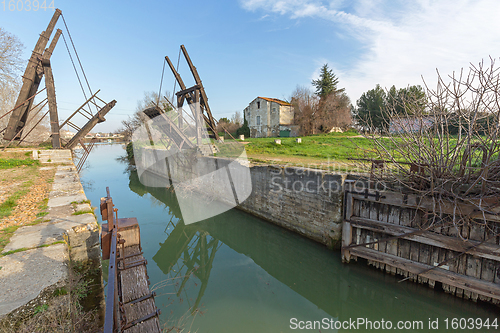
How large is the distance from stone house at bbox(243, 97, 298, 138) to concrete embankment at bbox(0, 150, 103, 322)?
28.6 meters

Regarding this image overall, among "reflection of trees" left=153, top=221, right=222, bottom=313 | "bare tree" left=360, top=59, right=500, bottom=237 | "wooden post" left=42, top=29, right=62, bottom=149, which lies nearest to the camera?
"bare tree" left=360, top=59, right=500, bottom=237

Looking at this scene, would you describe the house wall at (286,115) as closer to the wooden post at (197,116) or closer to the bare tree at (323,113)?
the bare tree at (323,113)

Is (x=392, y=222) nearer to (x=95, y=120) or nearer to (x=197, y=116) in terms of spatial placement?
(x=197, y=116)

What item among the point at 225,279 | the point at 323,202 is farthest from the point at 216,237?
the point at 323,202

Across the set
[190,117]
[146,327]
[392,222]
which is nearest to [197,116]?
[190,117]

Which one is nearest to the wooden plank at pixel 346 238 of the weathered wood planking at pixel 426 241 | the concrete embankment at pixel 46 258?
the weathered wood planking at pixel 426 241

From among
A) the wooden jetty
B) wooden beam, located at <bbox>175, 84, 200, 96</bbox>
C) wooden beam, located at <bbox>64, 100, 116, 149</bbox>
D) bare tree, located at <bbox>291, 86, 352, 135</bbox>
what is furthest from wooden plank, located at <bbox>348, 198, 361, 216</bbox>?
bare tree, located at <bbox>291, 86, 352, 135</bbox>

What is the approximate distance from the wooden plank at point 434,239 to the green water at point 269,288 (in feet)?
4.11

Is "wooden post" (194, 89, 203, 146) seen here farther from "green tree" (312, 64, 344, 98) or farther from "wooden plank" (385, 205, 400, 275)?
"green tree" (312, 64, 344, 98)

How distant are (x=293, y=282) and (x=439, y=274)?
339 centimetres

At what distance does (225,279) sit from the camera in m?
6.30

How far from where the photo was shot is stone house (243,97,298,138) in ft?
103

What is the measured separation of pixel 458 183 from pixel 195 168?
492 inches

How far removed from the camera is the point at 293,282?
6.30m
